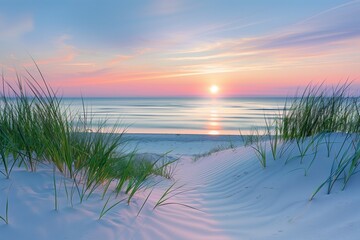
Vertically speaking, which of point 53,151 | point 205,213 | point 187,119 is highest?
point 53,151

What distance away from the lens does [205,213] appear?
248 centimetres

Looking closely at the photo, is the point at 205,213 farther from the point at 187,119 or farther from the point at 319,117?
the point at 187,119

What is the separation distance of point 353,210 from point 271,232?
54cm

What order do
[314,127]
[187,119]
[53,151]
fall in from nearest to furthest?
[53,151], [314,127], [187,119]

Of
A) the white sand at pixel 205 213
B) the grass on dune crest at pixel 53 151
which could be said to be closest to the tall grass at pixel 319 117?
the white sand at pixel 205 213

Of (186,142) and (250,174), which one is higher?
(250,174)

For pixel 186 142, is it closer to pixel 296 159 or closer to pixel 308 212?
pixel 296 159

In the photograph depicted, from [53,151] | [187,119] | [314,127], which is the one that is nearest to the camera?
[53,151]

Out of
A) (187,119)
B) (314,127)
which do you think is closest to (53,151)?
(314,127)

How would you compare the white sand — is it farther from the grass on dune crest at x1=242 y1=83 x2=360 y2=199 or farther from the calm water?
the calm water

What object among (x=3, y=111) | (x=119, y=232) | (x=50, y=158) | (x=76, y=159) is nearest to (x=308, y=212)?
(x=119, y=232)

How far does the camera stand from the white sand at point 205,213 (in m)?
1.78

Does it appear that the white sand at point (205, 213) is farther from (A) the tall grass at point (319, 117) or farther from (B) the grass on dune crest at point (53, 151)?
(A) the tall grass at point (319, 117)

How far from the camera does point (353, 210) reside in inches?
75.6
